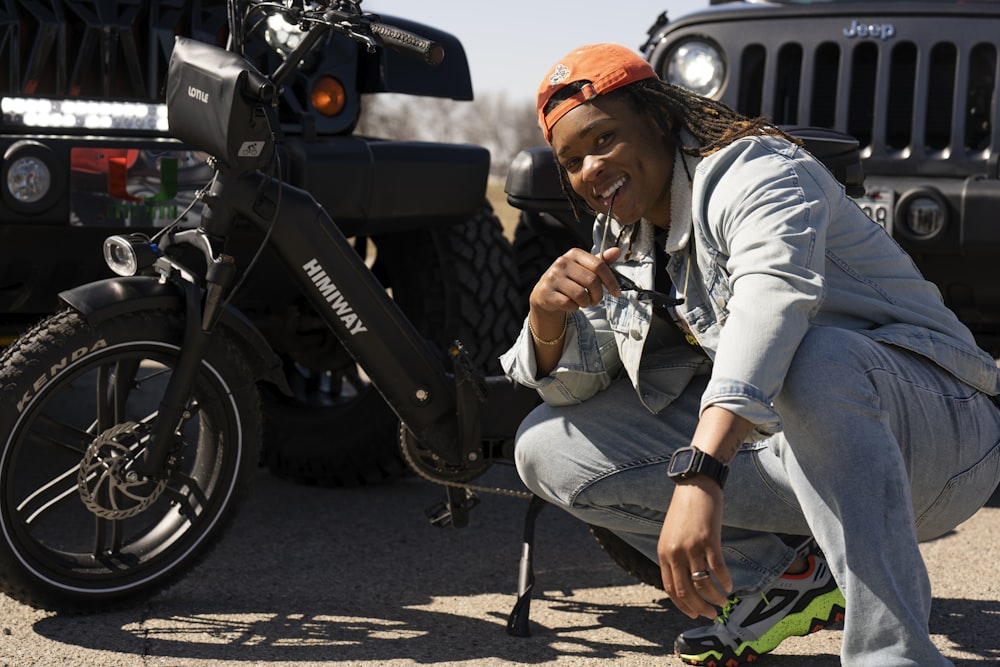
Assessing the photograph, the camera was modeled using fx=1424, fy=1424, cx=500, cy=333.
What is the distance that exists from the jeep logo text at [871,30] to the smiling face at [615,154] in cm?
224

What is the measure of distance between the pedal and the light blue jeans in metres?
0.51

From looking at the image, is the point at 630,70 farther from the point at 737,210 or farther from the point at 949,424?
the point at 949,424

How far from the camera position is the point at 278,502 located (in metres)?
4.27

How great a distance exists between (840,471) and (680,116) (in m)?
0.70

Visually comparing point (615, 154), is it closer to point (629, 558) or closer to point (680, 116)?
point (680, 116)

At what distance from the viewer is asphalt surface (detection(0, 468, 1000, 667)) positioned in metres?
2.95

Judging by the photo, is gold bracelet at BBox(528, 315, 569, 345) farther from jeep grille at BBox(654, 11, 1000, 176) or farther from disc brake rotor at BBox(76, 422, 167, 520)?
jeep grille at BBox(654, 11, 1000, 176)

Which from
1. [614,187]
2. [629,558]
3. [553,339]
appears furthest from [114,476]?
[614,187]

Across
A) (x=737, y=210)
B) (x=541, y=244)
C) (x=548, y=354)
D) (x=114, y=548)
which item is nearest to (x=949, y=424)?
(x=737, y=210)

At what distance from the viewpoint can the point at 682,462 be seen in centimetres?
207

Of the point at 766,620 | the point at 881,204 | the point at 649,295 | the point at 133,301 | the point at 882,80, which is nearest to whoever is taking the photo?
the point at 649,295

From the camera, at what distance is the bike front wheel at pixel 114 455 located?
297 centimetres

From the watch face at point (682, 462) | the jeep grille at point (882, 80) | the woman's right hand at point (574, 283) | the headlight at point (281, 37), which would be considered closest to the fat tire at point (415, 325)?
the headlight at point (281, 37)

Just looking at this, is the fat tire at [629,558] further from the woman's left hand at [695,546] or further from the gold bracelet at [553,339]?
the woman's left hand at [695,546]
